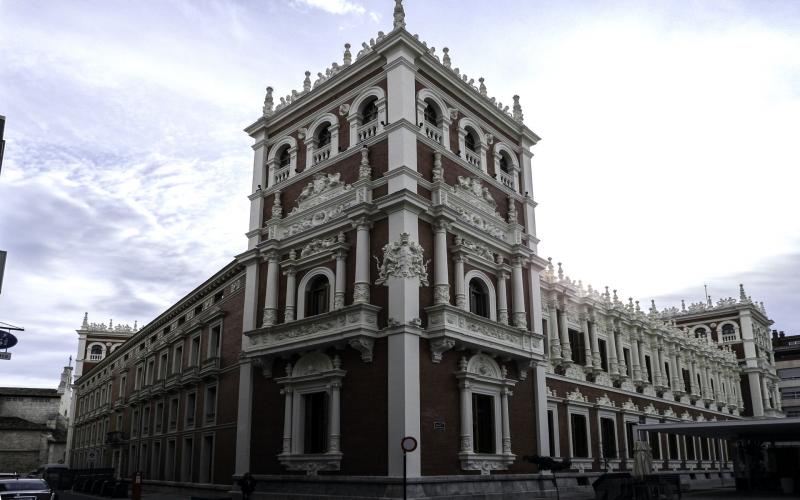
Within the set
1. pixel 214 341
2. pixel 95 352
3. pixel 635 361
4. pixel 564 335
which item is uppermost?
pixel 95 352

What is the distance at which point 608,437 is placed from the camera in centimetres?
3788

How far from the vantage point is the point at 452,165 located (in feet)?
94.9

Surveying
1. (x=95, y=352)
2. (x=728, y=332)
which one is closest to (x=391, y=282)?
(x=728, y=332)

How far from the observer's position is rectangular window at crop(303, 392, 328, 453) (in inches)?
1014

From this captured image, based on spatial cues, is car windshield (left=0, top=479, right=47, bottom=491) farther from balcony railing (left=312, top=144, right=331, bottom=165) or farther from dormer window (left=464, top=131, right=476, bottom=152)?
dormer window (left=464, top=131, right=476, bottom=152)

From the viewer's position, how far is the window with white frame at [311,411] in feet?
81.8

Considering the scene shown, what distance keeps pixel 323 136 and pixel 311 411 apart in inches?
491

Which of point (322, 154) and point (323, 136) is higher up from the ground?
point (323, 136)

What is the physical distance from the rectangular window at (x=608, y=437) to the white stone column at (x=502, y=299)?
1295 centimetres

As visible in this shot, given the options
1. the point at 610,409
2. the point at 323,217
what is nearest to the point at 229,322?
the point at 323,217

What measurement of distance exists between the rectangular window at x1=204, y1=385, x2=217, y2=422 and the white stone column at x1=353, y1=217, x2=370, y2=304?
44.9 feet

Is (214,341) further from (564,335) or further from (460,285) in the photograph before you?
(564,335)

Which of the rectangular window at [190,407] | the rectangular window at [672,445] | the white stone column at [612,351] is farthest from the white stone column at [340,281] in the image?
the rectangular window at [672,445]

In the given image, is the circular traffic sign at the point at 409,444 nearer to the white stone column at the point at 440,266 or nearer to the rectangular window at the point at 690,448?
the white stone column at the point at 440,266
